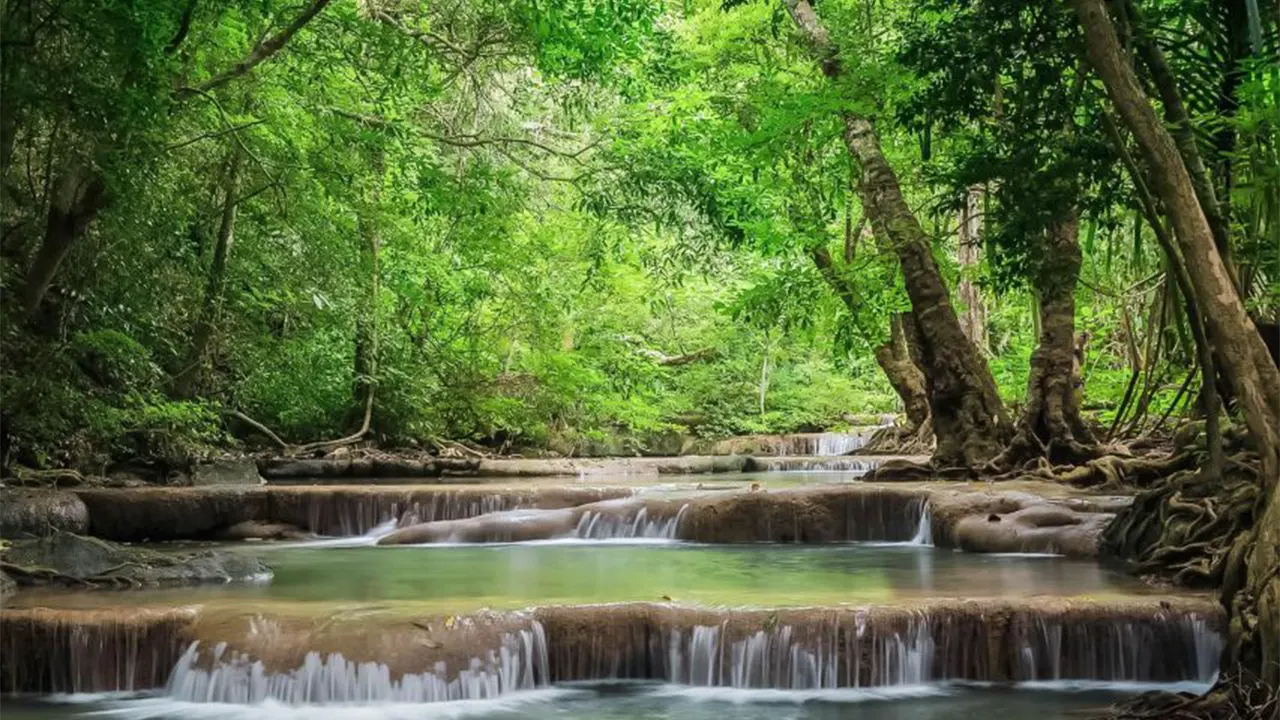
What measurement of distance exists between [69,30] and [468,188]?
4.93 meters

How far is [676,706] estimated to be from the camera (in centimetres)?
646

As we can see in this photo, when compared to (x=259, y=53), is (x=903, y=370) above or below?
below

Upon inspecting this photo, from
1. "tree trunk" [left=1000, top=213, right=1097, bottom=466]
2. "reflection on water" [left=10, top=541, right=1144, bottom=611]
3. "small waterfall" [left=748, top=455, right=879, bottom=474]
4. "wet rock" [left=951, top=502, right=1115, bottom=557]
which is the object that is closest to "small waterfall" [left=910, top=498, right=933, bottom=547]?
"reflection on water" [left=10, top=541, right=1144, bottom=611]

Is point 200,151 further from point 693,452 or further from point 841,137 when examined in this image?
point 693,452

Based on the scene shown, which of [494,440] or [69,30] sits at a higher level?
[69,30]

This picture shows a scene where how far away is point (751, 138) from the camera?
13211mm

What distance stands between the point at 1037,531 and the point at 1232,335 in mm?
4525

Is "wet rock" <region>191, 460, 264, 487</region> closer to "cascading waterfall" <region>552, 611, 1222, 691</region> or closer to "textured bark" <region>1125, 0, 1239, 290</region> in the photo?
"cascading waterfall" <region>552, 611, 1222, 691</region>

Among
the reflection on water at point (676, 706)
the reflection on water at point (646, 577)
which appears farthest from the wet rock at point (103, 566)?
the reflection on water at point (676, 706)

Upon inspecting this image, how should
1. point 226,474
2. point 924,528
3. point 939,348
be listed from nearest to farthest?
1. point 924,528
2. point 939,348
3. point 226,474

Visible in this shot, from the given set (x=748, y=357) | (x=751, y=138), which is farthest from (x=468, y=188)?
(x=748, y=357)

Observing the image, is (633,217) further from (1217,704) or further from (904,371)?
(1217,704)

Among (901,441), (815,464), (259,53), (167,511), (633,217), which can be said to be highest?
(259,53)

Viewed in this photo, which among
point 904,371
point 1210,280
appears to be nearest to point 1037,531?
point 1210,280
